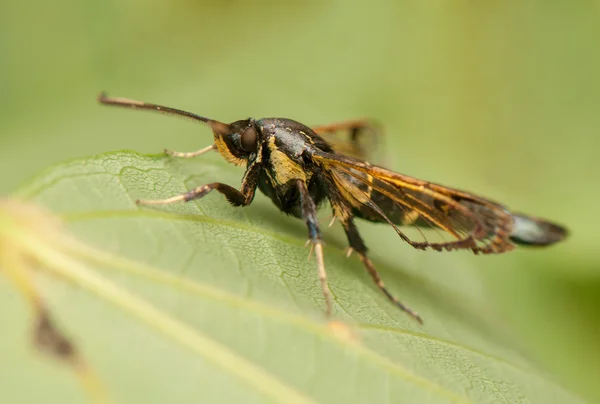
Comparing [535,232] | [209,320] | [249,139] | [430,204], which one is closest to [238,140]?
[249,139]

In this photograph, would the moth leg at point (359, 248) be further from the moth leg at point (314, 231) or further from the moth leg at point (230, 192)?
the moth leg at point (230, 192)

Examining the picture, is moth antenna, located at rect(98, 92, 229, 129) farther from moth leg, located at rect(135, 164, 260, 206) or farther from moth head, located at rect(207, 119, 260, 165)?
moth leg, located at rect(135, 164, 260, 206)

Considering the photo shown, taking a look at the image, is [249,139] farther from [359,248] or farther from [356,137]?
[356,137]

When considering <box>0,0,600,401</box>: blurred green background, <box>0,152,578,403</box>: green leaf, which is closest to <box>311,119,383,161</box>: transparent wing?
<box>0,0,600,401</box>: blurred green background

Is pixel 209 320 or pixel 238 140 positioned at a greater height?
pixel 238 140

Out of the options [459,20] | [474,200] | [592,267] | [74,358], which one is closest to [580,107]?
[459,20]

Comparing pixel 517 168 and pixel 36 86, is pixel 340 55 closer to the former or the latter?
pixel 517 168
